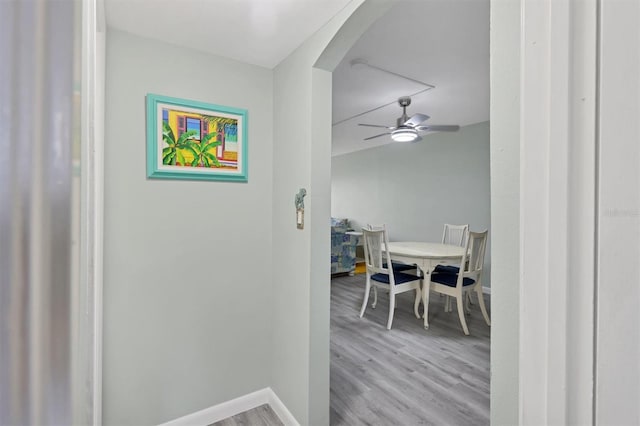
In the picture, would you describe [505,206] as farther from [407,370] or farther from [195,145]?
[407,370]

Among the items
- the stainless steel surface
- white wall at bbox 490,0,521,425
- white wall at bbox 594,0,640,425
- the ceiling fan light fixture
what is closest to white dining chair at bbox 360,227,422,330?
the ceiling fan light fixture

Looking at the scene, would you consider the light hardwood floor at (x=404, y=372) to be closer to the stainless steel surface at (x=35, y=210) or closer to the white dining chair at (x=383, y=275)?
the white dining chair at (x=383, y=275)

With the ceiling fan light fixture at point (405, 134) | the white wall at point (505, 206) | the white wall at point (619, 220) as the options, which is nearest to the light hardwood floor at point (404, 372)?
the white wall at point (505, 206)

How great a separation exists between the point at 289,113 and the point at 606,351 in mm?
1774

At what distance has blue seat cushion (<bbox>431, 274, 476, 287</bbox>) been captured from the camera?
3.27 meters

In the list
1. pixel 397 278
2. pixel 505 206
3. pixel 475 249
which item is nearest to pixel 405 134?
pixel 475 249

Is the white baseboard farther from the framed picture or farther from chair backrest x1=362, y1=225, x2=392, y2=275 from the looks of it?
chair backrest x1=362, y1=225, x2=392, y2=275

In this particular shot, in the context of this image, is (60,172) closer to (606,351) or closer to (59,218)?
(59,218)

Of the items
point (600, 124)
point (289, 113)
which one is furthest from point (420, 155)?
point (600, 124)

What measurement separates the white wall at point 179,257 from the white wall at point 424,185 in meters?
3.86

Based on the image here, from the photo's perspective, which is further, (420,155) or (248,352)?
(420,155)

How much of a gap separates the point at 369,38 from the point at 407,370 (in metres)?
2.63

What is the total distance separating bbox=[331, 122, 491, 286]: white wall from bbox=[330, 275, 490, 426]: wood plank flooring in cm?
187

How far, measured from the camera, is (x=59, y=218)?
0.72ft
